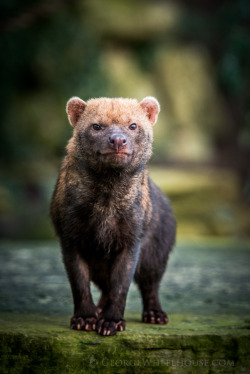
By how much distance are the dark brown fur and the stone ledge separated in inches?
5.8

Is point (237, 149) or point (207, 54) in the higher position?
point (207, 54)

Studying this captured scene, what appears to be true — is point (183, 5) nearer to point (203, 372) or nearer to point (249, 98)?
point (249, 98)

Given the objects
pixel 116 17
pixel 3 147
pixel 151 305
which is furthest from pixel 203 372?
pixel 116 17

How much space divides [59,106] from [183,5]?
507cm

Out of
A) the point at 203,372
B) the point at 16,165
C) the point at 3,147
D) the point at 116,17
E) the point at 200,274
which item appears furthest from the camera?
the point at 116,17

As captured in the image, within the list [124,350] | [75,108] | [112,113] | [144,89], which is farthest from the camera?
[144,89]

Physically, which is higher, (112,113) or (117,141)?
(112,113)

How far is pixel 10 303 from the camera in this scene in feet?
15.3

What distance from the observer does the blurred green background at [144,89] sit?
11.4 meters

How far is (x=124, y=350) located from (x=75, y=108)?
5.46 ft

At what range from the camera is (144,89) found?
15.7 metres

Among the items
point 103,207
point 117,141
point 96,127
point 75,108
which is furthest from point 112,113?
point 103,207

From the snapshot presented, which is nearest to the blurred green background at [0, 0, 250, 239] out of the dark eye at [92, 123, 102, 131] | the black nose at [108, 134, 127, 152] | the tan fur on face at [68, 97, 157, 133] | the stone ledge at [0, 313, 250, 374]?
the tan fur on face at [68, 97, 157, 133]

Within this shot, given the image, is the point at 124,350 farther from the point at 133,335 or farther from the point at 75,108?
the point at 75,108
